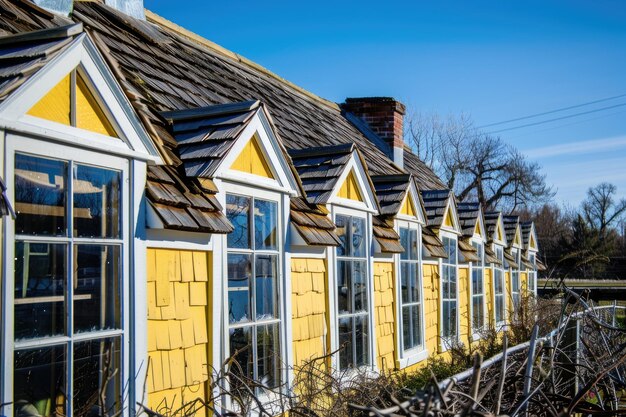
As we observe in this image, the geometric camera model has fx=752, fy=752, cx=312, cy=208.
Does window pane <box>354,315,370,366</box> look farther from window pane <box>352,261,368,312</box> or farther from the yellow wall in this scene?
the yellow wall

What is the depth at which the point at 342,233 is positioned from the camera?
8.38 metres

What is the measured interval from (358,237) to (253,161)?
2.69 metres

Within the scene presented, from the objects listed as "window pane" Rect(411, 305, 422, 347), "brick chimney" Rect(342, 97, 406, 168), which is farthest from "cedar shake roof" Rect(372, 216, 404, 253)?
"brick chimney" Rect(342, 97, 406, 168)

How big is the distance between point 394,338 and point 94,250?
6.01 metres

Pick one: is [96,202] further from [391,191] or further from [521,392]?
[391,191]

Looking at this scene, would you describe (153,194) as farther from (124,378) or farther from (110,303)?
(124,378)

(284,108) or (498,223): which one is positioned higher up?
(284,108)

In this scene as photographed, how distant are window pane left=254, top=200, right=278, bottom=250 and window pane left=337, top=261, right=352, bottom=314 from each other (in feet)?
5.54

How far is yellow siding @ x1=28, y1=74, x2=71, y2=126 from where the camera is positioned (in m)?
4.16

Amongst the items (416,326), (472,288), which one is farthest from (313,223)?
(472,288)

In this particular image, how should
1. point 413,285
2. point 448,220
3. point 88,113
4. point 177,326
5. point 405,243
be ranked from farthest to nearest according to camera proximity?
1. point 448,220
2. point 413,285
3. point 405,243
4. point 177,326
5. point 88,113

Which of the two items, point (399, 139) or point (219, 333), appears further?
point (399, 139)

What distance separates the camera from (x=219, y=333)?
577 centimetres

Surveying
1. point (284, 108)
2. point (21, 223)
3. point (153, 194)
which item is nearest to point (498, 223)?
point (284, 108)
